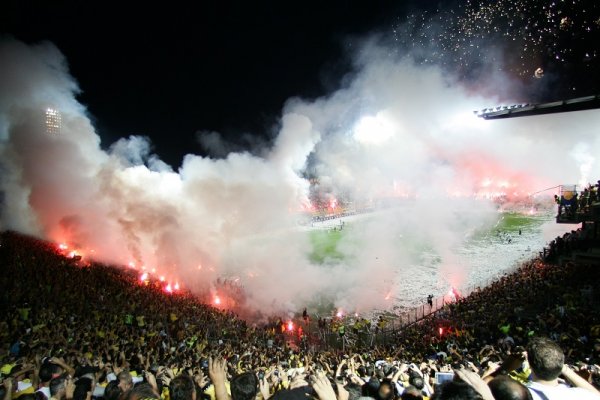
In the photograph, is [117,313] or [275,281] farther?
[275,281]

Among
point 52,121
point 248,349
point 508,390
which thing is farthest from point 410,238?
point 52,121

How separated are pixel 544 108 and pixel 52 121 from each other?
37136mm

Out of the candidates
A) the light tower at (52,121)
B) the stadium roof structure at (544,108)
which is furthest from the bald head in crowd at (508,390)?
the light tower at (52,121)

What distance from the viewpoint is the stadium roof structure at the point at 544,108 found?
46.1ft

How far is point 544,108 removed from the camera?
1565 cm

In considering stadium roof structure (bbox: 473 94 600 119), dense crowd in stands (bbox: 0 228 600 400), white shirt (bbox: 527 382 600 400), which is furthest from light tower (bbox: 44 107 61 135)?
white shirt (bbox: 527 382 600 400)

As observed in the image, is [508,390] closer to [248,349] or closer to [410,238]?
[248,349]

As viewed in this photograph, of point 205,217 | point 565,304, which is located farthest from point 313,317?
point 205,217

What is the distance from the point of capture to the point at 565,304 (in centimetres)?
1080

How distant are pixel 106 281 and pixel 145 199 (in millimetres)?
13846

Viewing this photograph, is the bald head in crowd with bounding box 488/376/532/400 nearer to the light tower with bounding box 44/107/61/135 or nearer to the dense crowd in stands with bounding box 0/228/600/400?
the dense crowd in stands with bounding box 0/228/600/400

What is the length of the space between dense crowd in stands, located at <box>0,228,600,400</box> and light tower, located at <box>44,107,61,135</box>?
16436 mm

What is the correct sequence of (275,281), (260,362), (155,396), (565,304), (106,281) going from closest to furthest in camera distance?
(155,396), (260,362), (565,304), (106,281), (275,281)

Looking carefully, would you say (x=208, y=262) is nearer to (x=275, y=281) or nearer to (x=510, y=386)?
(x=275, y=281)
